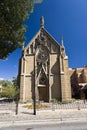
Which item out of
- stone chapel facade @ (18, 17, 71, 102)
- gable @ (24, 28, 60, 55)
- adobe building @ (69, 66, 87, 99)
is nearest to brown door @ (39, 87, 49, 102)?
stone chapel facade @ (18, 17, 71, 102)

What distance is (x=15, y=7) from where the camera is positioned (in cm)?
1135

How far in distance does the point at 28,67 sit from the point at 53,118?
20.9 meters

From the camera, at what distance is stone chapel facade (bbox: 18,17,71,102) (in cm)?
3056

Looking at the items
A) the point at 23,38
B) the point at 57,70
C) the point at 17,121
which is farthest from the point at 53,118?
the point at 57,70

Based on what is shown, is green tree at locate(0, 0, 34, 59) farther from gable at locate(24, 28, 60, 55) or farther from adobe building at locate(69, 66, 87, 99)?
adobe building at locate(69, 66, 87, 99)

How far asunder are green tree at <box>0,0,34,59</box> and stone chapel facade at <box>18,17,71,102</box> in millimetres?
18383

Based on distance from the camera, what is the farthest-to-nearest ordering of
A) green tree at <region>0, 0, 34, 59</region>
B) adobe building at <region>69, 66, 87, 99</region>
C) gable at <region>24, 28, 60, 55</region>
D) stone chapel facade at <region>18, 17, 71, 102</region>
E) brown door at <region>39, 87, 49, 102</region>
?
adobe building at <region>69, 66, 87, 99</region> < gable at <region>24, 28, 60, 55</region> < brown door at <region>39, 87, 49, 102</region> < stone chapel facade at <region>18, 17, 71, 102</region> < green tree at <region>0, 0, 34, 59</region>

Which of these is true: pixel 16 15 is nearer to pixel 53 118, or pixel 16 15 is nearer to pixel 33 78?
pixel 53 118

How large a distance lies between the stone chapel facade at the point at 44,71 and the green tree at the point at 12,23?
18383mm

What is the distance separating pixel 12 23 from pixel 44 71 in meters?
20.7

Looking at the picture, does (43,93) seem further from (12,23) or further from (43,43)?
(12,23)

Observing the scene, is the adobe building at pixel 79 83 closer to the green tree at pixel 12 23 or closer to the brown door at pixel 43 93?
the brown door at pixel 43 93

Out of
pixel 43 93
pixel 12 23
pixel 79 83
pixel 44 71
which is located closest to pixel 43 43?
pixel 44 71

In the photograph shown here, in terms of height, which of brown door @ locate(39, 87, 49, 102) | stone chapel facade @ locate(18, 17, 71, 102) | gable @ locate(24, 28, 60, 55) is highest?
gable @ locate(24, 28, 60, 55)
